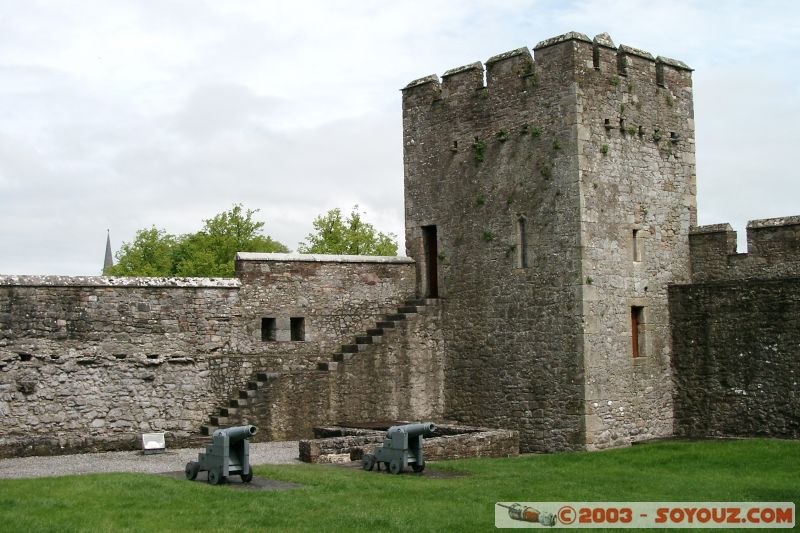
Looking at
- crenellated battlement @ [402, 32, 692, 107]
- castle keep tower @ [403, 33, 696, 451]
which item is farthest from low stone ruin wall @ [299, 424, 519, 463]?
crenellated battlement @ [402, 32, 692, 107]

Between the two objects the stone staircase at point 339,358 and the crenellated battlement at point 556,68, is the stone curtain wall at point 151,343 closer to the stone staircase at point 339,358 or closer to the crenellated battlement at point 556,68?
the stone staircase at point 339,358

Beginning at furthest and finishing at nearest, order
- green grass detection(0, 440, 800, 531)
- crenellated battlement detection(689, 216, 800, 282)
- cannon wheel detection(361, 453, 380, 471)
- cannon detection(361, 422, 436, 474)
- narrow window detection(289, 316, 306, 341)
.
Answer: narrow window detection(289, 316, 306, 341) < crenellated battlement detection(689, 216, 800, 282) < cannon wheel detection(361, 453, 380, 471) < cannon detection(361, 422, 436, 474) < green grass detection(0, 440, 800, 531)

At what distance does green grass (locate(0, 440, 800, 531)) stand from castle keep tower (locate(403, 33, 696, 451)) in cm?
257

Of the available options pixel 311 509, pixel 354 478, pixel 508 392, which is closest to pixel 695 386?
pixel 508 392

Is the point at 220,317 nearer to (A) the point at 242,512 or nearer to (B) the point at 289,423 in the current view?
(B) the point at 289,423

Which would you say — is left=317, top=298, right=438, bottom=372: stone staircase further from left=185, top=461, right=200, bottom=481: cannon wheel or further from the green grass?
left=185, top=461, right=200, bottom=481: cannon wheel

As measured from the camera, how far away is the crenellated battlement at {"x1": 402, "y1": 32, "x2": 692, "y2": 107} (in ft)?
69.9

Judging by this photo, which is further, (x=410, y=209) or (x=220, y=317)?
(x=410, y=209)

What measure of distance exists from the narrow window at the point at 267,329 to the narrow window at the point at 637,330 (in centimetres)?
722

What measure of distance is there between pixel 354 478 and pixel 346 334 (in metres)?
7.96

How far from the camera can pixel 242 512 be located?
12.9 m

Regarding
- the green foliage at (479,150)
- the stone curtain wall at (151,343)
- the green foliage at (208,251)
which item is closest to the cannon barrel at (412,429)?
the stone curtain wall at (151,343)

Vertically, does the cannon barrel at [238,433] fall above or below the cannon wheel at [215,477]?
above

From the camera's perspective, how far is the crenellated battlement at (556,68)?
21.3 m
